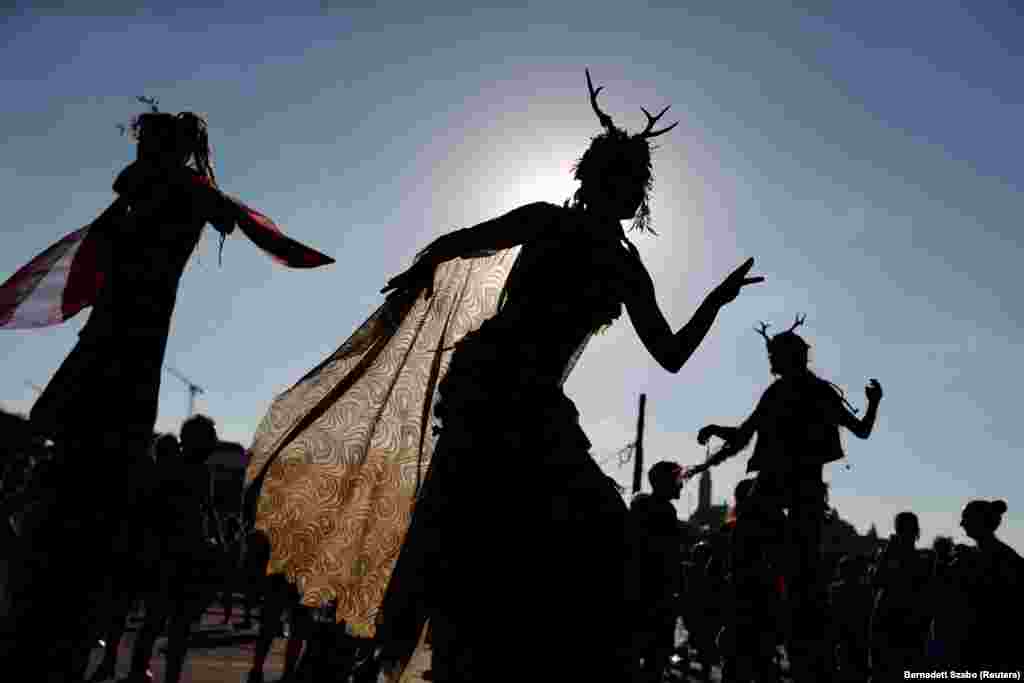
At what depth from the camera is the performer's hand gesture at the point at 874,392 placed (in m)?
7.19

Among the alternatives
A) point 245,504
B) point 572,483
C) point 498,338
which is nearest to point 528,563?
point 572,483

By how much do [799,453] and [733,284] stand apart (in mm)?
3848

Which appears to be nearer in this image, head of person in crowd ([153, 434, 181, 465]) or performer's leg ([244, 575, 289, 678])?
head of person in crowd ([153, 434, 181, 465])

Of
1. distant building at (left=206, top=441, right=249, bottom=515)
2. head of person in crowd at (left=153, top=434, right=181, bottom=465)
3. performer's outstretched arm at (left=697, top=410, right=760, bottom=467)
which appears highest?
distant building at (left=206, top=441, right=249, bottom=515)

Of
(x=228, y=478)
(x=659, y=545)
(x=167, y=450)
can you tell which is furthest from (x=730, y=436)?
(x=228, y=478)

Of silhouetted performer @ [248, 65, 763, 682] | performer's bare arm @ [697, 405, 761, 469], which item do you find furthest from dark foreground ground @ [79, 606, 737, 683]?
performer's bare arm @ [697, 405, 761, 469]

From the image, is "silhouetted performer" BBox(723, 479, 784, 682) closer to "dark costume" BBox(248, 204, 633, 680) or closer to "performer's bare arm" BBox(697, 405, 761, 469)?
"performer's bare arm" BBox(697, 405, 761, 469)

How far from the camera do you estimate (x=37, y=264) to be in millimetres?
4492

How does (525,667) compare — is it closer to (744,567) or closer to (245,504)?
(245,504)

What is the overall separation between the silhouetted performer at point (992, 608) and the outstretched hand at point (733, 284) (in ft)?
14.3

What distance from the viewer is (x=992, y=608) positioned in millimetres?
6535

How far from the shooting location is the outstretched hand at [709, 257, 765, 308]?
3604mm

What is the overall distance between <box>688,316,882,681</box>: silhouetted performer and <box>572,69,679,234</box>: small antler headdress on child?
12.5ft

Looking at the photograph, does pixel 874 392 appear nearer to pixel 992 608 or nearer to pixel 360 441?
pixel 992 608
